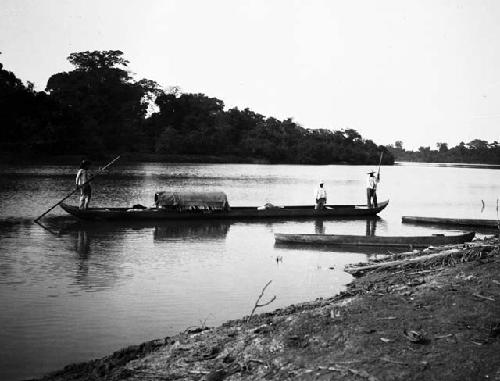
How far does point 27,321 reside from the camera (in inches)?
316

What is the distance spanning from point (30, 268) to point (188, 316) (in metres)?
4.78

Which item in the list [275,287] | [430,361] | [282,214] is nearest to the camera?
[430,361]

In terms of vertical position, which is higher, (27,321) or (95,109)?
(95,109)

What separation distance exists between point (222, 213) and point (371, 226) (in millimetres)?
6240

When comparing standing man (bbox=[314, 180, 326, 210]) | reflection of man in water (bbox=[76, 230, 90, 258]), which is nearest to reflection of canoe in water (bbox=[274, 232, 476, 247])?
reflection of man in water (bbox=[76, 230, 90, 258])

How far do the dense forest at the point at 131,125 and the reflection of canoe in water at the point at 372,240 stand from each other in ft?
157

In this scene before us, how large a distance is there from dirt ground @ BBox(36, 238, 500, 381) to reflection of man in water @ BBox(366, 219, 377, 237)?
41.2 feet

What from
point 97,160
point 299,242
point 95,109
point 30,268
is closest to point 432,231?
point 299,242

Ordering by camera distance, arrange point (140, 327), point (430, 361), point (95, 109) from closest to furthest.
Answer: point (430, 361), point (140, 327), point (95, 109)

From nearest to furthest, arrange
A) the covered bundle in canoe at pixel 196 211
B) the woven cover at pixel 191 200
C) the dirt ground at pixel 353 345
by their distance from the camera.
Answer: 1. the dirt ground at pixel 353 345
2. the covered bundle in canoe at pixel 196 211
3. the woven cover at pixel 191 200

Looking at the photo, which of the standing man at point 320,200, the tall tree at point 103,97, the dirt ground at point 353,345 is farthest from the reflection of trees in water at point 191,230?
the tall tree at point 103,97

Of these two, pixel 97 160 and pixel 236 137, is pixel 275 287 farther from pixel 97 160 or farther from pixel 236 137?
pixel 236 137

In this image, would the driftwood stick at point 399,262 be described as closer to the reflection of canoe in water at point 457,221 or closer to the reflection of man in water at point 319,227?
the reflection of man in water at point 319,227

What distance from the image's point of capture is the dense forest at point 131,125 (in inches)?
2248
